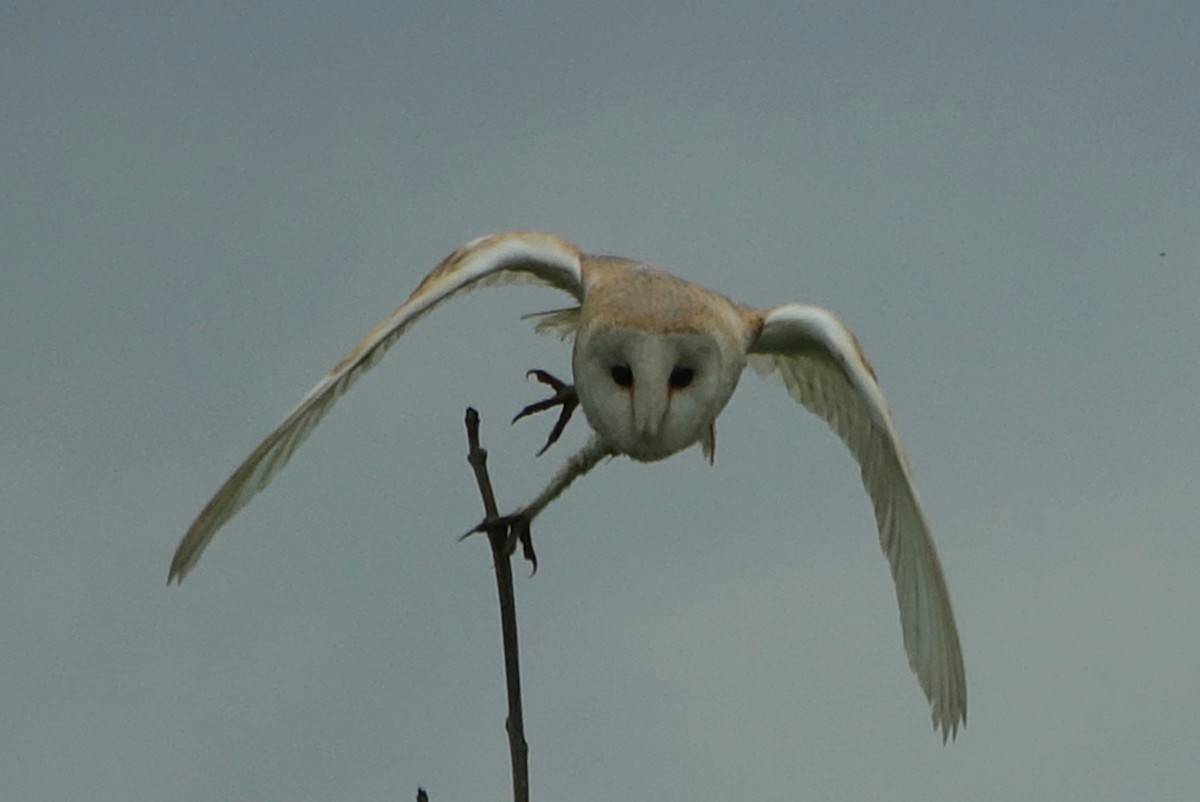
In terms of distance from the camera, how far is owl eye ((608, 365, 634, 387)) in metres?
5.64

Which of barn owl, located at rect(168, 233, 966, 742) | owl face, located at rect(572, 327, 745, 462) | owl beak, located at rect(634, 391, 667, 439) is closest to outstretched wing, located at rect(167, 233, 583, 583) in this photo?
barn owl, located at rect(168, 233, 966, 742)

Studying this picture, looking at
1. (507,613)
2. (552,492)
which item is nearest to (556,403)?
(552,492)

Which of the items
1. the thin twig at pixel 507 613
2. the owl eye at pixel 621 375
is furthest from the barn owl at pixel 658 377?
the thin twig at pixel 507 613

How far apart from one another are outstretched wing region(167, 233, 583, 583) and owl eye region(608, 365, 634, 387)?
0.51m

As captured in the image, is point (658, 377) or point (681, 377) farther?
point (681, 377)

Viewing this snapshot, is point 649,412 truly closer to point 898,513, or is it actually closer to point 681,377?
point 681,377

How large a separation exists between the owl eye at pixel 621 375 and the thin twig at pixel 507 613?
137 centimetres

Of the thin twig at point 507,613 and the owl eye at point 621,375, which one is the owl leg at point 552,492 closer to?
the owl eye at point 621,375

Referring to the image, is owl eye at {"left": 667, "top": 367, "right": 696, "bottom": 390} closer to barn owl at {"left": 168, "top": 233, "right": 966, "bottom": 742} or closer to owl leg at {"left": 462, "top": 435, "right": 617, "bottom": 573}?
barn owl at {"left": 168, "top": 233, "right": 966, "bottom": 742}

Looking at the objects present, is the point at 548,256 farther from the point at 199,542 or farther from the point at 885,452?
the point at 199,542

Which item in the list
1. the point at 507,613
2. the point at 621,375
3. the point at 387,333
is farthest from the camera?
the point at 621,375

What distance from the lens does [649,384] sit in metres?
5.55

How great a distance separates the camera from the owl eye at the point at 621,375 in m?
5.64

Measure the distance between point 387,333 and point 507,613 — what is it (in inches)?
64.7
